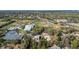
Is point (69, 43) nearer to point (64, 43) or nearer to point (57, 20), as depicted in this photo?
point (64, 43)

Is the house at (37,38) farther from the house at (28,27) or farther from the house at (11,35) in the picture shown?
the house at (11,35)

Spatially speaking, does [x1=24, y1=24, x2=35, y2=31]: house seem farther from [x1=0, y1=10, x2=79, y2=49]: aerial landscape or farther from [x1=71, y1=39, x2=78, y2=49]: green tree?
[x1=71, y1=39, x2=78, y2=49]: green tree

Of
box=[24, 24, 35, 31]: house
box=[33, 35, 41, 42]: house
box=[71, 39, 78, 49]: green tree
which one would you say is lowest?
box=[71, 39, 78, 49]: green tree

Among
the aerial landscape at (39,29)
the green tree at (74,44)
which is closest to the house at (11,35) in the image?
the aerial landscape at (39,29)

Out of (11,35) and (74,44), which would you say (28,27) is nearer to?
(11,35)

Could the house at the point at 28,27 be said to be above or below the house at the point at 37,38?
above

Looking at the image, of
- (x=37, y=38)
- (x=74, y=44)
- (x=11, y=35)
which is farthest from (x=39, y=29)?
(x=74, y=44)

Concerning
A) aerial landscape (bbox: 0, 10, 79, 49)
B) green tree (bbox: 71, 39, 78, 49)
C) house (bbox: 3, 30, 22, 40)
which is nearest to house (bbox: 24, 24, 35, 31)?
aerial landscape (bbox: 0, 10, 79, 49)

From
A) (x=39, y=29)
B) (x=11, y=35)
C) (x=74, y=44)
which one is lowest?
(x=74, y=44)
